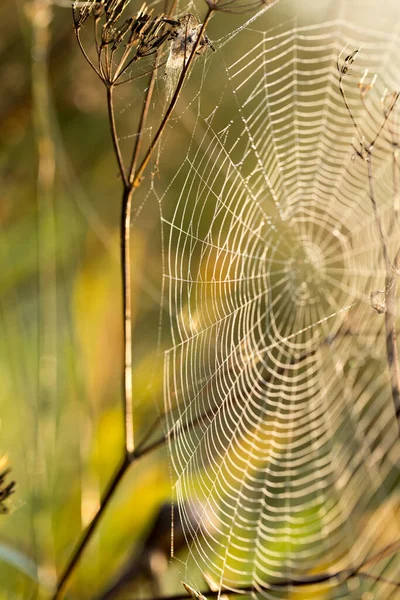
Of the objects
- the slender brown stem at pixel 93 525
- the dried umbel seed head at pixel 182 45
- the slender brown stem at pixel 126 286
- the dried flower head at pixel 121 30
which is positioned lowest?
the slender brown stem at pixel 93 525

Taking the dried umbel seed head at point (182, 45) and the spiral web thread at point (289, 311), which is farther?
the spiral web thread at point (289, 311)

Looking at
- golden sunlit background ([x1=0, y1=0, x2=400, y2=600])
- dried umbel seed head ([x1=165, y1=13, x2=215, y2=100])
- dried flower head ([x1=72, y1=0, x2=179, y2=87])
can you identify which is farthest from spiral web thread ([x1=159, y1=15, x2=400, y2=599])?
dried flower head ([x1=72, y1=0, x2=179, y2=87])

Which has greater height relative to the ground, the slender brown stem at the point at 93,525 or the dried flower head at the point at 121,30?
the dried flower head at the point at 121,30

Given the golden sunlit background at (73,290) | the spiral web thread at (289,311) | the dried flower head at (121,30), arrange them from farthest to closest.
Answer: the spiral web thread at (289,311), the golden sunlit background at (73,290), the dried flower head at (121,30)

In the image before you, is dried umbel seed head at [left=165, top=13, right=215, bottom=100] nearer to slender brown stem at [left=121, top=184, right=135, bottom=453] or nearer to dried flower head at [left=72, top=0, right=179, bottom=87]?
dried flower head at [left=72, top=0, right=179, bottom=87]

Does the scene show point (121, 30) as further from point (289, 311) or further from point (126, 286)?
point (289, 311)

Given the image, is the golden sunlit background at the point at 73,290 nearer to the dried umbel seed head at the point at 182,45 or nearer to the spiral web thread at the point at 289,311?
the spiral web thread at the point at 289,311

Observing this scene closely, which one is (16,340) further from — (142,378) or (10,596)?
(10,596)

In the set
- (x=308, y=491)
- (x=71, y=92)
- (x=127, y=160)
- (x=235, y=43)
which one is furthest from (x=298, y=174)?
(x=308, y=491)

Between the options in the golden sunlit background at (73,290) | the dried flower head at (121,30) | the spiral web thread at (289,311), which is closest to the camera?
the dried flower head at (121,30)

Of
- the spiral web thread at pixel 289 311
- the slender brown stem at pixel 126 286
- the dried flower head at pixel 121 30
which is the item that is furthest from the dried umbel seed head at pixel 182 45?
the spiral web thread at pixel 289 311
